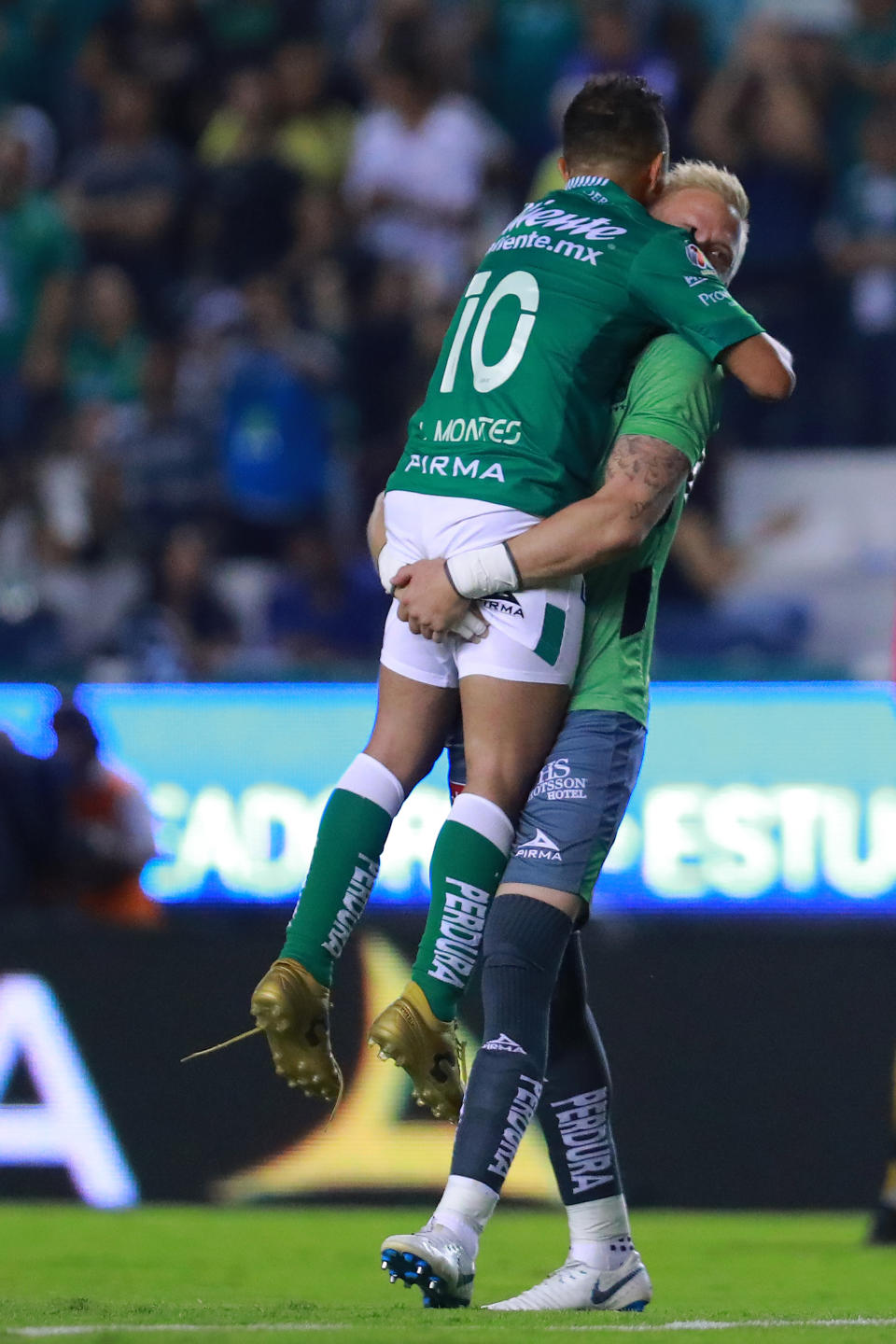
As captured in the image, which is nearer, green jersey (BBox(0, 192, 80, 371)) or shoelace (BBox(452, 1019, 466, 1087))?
shoelace (BBox(452, 1019, 466, 1087))

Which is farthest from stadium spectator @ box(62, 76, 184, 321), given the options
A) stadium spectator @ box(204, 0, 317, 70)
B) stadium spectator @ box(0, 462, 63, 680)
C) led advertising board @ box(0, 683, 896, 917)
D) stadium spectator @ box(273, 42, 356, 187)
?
led advertising board @ box(0, 683, 896, 917)

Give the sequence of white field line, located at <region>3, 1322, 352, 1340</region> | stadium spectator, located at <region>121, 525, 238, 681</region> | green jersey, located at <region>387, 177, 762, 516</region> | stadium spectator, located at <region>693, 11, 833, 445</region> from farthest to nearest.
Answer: stadium spectator, located at <region>693, 11, 833, 445</region>
stadium spectator, located at <region>121, 525, 238, 681</region>
green jersey, located at <region>387, 177, 762, 516</region>
white field line, located at <region>3, 1322, 352, 1340</region>

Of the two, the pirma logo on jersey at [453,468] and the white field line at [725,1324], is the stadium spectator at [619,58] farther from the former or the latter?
the white field line at [725,1324]

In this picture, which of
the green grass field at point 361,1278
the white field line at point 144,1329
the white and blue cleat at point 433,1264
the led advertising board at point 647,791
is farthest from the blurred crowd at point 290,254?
the white field line at point 144,1329

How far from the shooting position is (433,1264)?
326cm

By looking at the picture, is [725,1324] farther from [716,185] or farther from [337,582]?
[337,582]

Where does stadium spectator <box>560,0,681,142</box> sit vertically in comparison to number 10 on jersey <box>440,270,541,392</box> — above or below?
above

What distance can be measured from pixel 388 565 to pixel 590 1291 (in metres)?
1.36

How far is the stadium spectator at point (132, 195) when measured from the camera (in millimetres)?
10203

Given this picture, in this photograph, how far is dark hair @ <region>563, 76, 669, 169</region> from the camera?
3691 millimetres

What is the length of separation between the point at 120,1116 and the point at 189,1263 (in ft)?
4.12

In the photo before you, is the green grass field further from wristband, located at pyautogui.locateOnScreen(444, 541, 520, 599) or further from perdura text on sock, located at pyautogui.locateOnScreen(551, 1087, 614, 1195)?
wristband, located at pyautogui.locateOnScreen(444, 541, 520, 599)

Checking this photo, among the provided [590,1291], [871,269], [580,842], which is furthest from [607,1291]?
[871,269]

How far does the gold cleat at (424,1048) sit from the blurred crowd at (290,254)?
4556 mm
